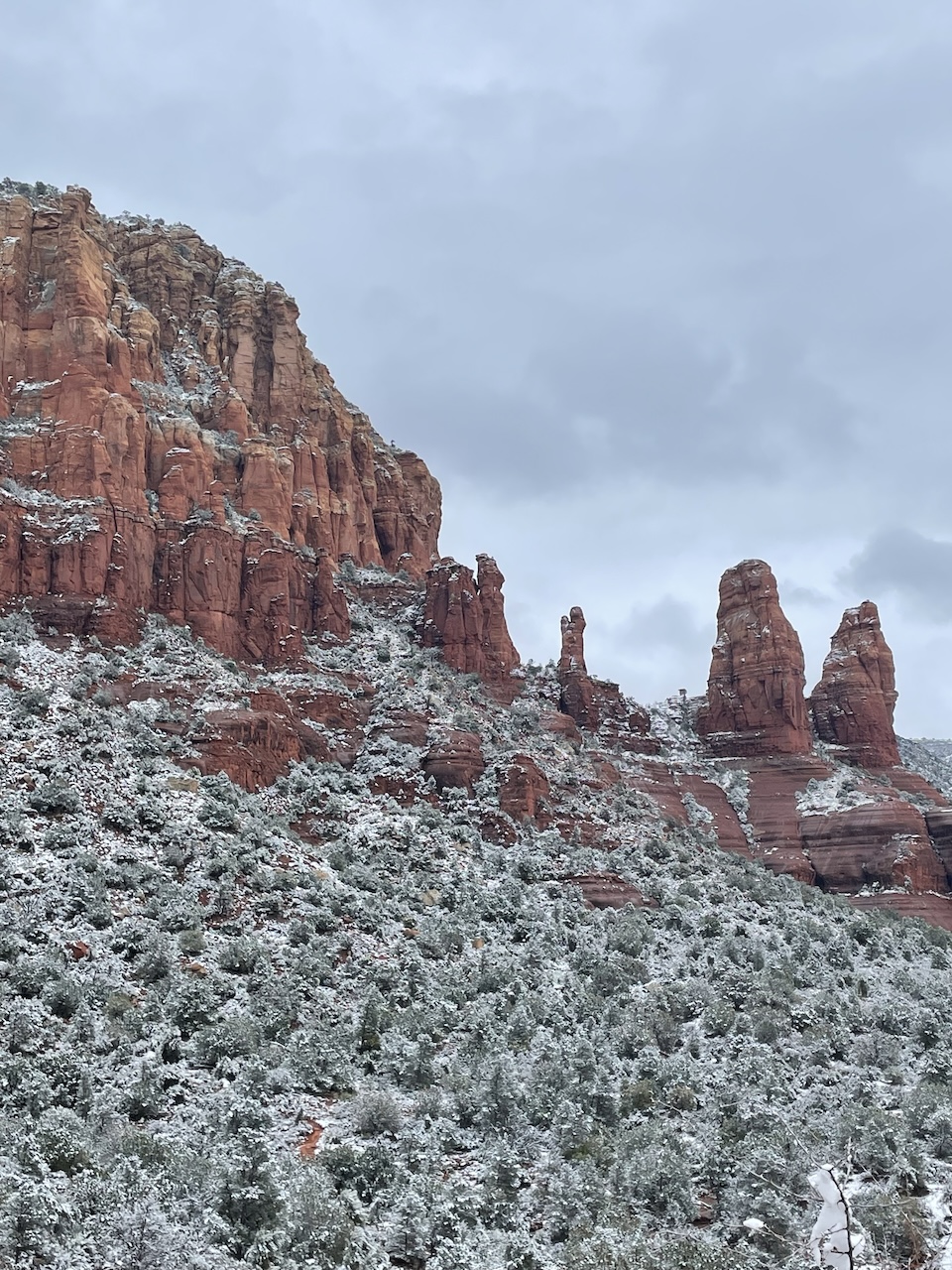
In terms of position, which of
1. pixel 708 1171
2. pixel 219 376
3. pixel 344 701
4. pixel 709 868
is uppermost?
pixel 219 376

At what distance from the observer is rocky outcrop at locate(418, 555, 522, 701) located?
217 ft

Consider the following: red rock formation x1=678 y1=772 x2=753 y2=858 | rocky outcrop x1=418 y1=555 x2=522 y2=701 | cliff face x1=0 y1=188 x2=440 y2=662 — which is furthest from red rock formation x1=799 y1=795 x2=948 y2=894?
cliff face x1=0 y1=188 x2=440 y2=662

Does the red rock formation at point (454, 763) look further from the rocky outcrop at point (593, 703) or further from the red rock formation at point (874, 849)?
the red rock formation at point (874, 849)

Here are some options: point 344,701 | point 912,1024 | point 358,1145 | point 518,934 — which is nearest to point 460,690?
point 344,701

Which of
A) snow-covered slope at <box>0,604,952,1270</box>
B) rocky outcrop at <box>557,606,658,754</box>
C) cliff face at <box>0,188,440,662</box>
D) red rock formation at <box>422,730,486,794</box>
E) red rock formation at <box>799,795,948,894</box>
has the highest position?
cliff face at <box>0,188,440,662</box>

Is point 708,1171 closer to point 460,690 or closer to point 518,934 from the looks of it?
point 518,934

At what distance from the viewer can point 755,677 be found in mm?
74938

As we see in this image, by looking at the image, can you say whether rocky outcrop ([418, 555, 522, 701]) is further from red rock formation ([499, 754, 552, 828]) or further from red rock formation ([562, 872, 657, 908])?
red rock formation ([562, 872, 657, 908])

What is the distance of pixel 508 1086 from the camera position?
2639 centimetres

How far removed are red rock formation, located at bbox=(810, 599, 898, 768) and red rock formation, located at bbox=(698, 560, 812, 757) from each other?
10.7 feet

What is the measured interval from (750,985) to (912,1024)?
5.06m

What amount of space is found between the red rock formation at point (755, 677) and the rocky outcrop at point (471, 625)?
54.3 feet

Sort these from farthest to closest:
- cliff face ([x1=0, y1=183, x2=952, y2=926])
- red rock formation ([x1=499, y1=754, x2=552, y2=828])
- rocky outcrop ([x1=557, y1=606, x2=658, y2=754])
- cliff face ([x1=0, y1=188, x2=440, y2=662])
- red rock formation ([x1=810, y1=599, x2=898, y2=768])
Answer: red rock formation ([x1=810, y1=599, x2=898, y2=768]) → rocky outcrop ([x1=557, y1=606, x2=658, y2=754]) → cliff face ([x1=0, y1=188, x2=440, y2=662]) → cliff face ([x1=0, y1=183, x2=952, y2=926]) → red rock formation ([x1=499, y1=754, x2=552, y2=828])

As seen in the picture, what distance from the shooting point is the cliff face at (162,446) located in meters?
51.5
